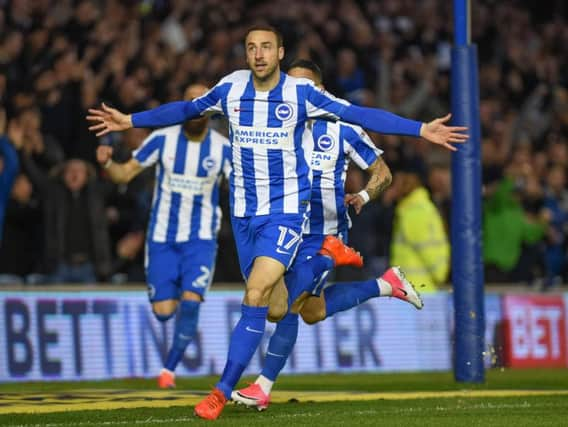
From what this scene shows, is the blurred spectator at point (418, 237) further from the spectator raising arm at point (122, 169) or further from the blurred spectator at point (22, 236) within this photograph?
the spectator raising arm at point (122, 169)

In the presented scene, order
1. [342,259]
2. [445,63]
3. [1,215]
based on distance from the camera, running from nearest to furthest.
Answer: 1. [342,259]
2. [1,215]
3. [445,63]

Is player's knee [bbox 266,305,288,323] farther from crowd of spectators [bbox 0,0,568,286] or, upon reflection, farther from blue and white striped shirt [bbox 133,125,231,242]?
crowd of spectators [bbox 0,0,568,286]

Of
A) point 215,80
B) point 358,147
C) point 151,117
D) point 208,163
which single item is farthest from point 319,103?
point 215,80

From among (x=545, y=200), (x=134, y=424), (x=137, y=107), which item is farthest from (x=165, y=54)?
(x=134, y=424)

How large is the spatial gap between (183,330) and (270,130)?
3691 millimetres

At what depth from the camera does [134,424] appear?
27.1 feet

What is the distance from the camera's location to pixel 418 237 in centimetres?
1644

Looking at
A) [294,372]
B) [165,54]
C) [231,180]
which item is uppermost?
[165,54]

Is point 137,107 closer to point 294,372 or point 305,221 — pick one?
point 294,372

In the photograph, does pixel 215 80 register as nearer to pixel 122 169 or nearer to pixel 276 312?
pixel 122 169

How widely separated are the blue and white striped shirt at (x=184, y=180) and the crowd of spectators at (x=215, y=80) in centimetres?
60

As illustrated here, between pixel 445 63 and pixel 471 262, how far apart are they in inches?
394

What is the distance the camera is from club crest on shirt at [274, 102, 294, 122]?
9.16 m

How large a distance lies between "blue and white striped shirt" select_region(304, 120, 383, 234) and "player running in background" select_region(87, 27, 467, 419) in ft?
3.15
